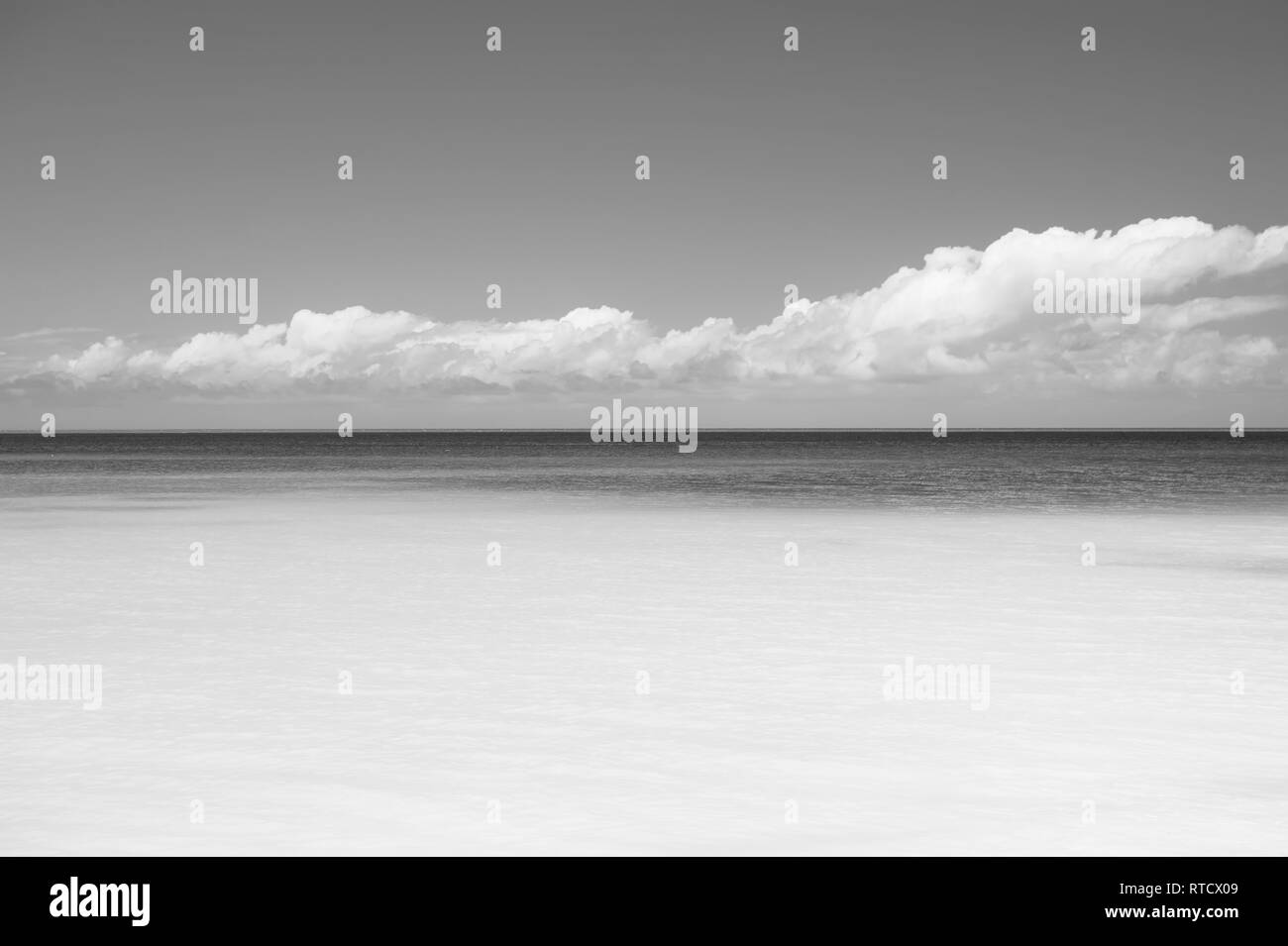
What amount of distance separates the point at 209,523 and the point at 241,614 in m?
16.5

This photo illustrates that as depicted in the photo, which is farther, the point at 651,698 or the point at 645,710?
the point at 651,698

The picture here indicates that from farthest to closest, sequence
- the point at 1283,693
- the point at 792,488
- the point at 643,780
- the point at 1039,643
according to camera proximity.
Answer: the point at 792,488 → the point at 1039,643 → the point at 1283,693 → the point at 643,780

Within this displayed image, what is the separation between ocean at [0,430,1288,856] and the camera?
6.77 meters

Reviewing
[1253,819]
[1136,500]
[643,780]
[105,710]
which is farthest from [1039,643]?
[1136,500]

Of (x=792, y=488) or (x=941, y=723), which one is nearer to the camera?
(x=941, y=723)

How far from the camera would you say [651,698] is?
9.93 m

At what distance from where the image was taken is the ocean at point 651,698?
22.2ft

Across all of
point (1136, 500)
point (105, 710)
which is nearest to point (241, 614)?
point (105, 710)

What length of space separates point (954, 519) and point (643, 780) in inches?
975

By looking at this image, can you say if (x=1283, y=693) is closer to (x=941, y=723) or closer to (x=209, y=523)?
(x=941, y=723)

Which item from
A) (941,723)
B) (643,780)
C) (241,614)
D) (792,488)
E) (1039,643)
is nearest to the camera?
(643,780)

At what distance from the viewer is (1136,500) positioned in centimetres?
3953
